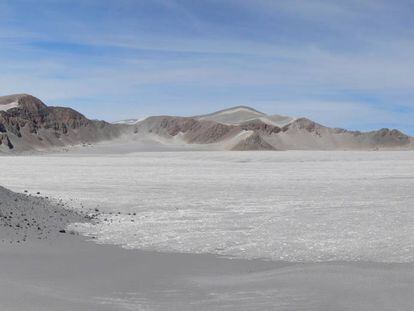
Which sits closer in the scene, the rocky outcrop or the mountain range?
the mountain range

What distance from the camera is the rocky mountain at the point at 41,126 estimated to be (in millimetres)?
146025

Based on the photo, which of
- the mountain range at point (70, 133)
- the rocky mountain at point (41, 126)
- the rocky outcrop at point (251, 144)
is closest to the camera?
the rocky mountain at point (41, 126)

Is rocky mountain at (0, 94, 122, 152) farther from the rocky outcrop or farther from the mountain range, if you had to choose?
the rocky outcrop

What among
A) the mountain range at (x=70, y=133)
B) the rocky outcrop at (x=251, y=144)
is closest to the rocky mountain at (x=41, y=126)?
the mountain range at (x=70, y=133)

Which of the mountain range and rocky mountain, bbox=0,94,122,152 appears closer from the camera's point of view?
rocky mountain, bbox=0,94,122,152

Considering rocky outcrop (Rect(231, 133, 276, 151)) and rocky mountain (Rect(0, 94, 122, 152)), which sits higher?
rocky mountain (Rect(0, 94, 122, 152))

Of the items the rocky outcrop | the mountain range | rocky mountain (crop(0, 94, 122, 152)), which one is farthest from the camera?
the rocky outcrop

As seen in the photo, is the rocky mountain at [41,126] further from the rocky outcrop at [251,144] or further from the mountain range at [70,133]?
the rocky outcrop at [251,144]

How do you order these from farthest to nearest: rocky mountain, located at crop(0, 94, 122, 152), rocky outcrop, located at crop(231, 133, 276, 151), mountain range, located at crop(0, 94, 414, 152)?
rocky outcrop, located at crop(231, 133, 276, 151), mountain range, located at crop(0, 94, 414, 152), rocky mountain, located at crop(0, 94, 122, 152)

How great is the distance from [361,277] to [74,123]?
179 metres

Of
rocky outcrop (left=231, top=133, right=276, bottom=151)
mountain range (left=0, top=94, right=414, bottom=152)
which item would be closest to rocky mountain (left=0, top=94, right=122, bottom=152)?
mountain range (left=0, top=94, right=414, bottom=152)

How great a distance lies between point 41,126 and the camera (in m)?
165

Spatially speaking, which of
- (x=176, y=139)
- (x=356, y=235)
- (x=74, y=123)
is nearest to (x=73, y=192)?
(x=356, y=235)

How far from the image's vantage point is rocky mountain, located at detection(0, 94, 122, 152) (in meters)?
146
